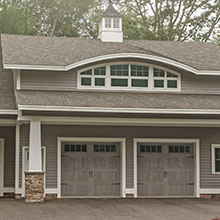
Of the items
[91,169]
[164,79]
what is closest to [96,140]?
[91,169]

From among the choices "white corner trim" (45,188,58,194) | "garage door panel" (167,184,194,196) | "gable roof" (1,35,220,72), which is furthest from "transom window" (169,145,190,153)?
"white corner trim" (45,188,58,194)

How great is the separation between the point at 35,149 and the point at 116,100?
3.43 meters

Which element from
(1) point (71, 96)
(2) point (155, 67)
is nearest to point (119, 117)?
(1) point (71, 96)

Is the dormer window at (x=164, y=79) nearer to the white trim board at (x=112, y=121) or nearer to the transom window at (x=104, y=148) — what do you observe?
the white trim board at (x=112, y=121)

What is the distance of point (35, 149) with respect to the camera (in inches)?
711

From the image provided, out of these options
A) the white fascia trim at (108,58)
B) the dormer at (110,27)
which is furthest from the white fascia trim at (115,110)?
the dormer at (110,27)

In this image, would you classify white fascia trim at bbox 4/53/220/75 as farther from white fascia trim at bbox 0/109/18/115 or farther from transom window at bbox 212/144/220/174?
transom window at bbox 212/144/220/174

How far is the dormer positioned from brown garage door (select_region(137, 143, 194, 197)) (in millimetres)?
6001

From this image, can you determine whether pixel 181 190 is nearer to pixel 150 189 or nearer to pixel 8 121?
pixel 150 189

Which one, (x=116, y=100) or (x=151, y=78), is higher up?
(x=151, y=78)

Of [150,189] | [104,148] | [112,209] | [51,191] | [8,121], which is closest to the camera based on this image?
[112,209]

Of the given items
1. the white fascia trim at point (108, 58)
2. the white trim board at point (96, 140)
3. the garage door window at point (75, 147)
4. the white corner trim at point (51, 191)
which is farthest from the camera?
the garage door window at point (75, 147)

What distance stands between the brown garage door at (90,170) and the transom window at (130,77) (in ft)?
7.94

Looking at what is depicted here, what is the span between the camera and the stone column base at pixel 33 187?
17672 mm
